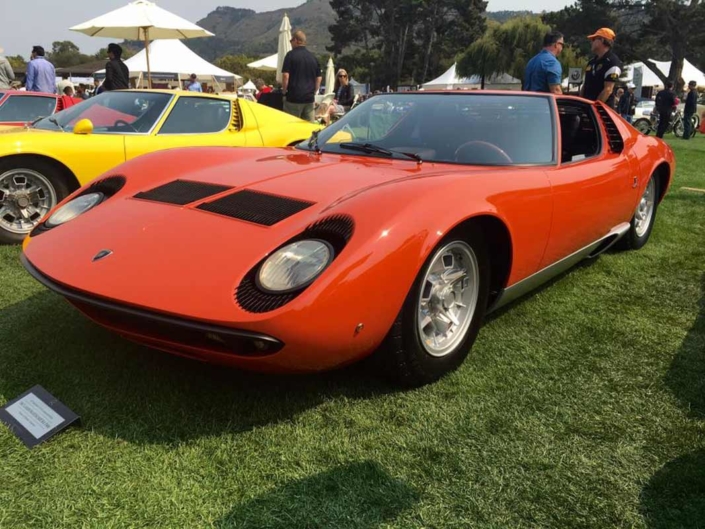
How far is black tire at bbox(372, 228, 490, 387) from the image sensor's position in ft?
6.50

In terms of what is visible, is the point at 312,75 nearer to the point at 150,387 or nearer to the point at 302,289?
the point at 150,387

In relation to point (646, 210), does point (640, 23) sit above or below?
above

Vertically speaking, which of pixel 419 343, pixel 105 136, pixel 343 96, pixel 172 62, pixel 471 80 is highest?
pixel 172 62

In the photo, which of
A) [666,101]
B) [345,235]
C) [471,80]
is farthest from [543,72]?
[471,80]

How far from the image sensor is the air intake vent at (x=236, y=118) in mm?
5145

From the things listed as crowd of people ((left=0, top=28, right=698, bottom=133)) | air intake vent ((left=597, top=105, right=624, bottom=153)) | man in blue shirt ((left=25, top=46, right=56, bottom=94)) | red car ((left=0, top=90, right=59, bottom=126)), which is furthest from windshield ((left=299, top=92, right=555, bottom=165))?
man in blue shirt ((left=25, top=46, right=56, bottom=94))

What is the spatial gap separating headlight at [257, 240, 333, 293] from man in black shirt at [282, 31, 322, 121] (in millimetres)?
5826

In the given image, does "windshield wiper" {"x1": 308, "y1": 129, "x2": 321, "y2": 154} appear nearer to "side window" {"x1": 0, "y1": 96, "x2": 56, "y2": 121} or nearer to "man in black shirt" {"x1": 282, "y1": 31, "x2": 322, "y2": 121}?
"man in black shirt" {"x1": 282, "y1": 31, "x2": 322, "y2": 121}

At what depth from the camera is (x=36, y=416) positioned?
1.89 meters

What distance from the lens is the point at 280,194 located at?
221 centimetres

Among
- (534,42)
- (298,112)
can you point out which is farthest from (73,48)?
(298,112)

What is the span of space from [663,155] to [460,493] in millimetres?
3617

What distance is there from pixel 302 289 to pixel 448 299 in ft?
→ 2.50

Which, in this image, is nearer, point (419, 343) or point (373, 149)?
point (419, 343)
